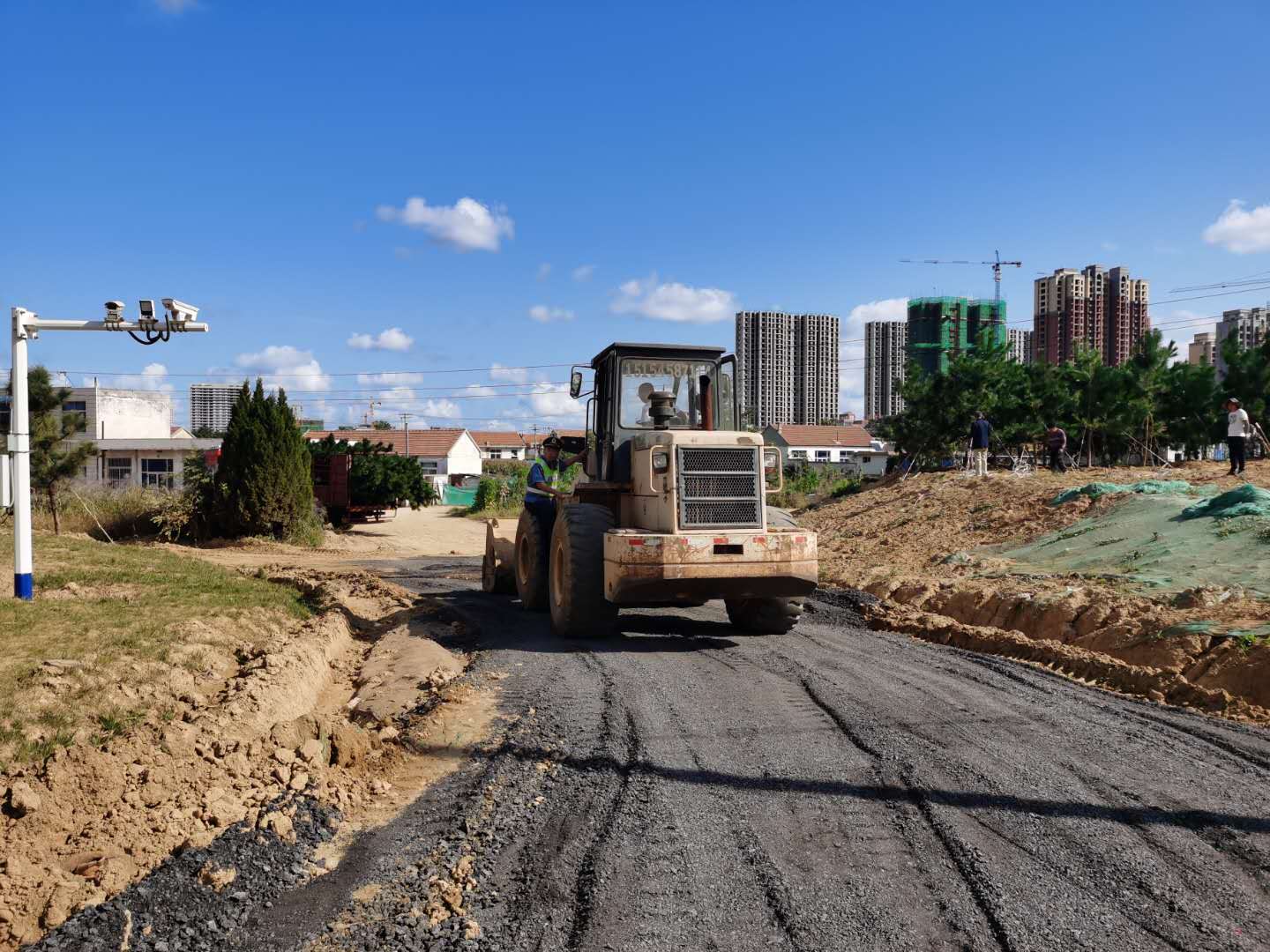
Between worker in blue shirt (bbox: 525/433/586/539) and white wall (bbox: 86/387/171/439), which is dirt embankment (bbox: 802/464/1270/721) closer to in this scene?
worker in blue shirt (bbox: 525/433/586/539)

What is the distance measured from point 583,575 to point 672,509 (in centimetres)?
112

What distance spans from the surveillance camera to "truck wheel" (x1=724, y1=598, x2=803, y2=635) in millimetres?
7346

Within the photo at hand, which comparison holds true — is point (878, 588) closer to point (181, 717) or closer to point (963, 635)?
point (963, 635)

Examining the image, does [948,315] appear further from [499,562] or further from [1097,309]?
[499,562]

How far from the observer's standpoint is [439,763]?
5.87 meters

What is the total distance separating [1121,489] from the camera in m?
16.2

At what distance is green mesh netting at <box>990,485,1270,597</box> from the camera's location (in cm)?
1034

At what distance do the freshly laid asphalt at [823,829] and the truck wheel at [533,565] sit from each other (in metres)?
4.08

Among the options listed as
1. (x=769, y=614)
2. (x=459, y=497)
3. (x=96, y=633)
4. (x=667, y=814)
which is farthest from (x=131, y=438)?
(x=667, y=814)

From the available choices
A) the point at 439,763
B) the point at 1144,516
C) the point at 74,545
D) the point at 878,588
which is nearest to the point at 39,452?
the point at 74,545

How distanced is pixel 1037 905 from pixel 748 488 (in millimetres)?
5905

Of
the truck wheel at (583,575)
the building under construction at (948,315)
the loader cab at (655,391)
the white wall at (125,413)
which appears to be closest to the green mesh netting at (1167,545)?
the loader cab at (655,391)

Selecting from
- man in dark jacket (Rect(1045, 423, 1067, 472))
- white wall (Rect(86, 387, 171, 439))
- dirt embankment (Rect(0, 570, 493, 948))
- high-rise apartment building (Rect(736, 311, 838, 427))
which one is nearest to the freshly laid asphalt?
dirt embankment (Rect(0, 570, 493, 948))

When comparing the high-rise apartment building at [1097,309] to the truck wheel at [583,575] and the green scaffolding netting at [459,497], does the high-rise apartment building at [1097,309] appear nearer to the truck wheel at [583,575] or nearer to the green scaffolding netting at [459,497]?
the green scaffolding netting at [459,497]
